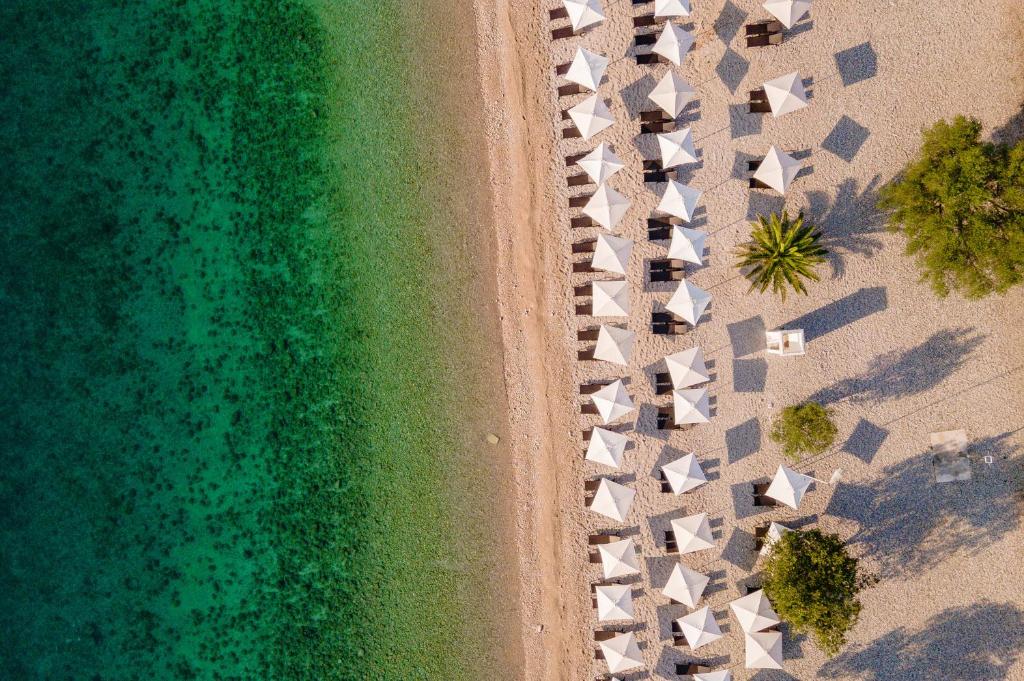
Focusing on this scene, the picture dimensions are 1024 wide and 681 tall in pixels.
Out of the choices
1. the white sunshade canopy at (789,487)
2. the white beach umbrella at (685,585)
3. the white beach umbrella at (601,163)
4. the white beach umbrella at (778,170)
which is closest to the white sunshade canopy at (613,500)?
the white beach umbrella at (685,585)

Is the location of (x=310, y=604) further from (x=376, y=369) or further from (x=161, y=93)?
(x=161, y=93)

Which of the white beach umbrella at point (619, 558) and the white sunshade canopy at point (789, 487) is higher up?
the white sunshade canopy at point (789, 487)

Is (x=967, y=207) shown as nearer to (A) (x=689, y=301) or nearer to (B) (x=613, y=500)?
(A) (x=689, y=301)

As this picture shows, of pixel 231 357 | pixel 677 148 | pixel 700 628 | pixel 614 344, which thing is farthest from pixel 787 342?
pixel 231 357

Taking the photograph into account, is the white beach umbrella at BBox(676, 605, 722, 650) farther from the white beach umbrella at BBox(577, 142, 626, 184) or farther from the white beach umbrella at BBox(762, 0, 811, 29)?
the white beach umbrella at BBox(762, 0, 811, 29)

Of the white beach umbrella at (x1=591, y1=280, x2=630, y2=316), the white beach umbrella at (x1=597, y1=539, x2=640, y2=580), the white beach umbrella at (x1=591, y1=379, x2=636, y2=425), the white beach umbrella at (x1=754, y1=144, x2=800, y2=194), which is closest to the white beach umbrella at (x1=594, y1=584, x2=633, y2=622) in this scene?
the white beach umbrella at (x1=597, y1=539, x2=640, y2=580)

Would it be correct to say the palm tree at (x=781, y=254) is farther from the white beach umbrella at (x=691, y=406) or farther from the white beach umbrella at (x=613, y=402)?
the white beach umbrella at (x=613, y=402)
